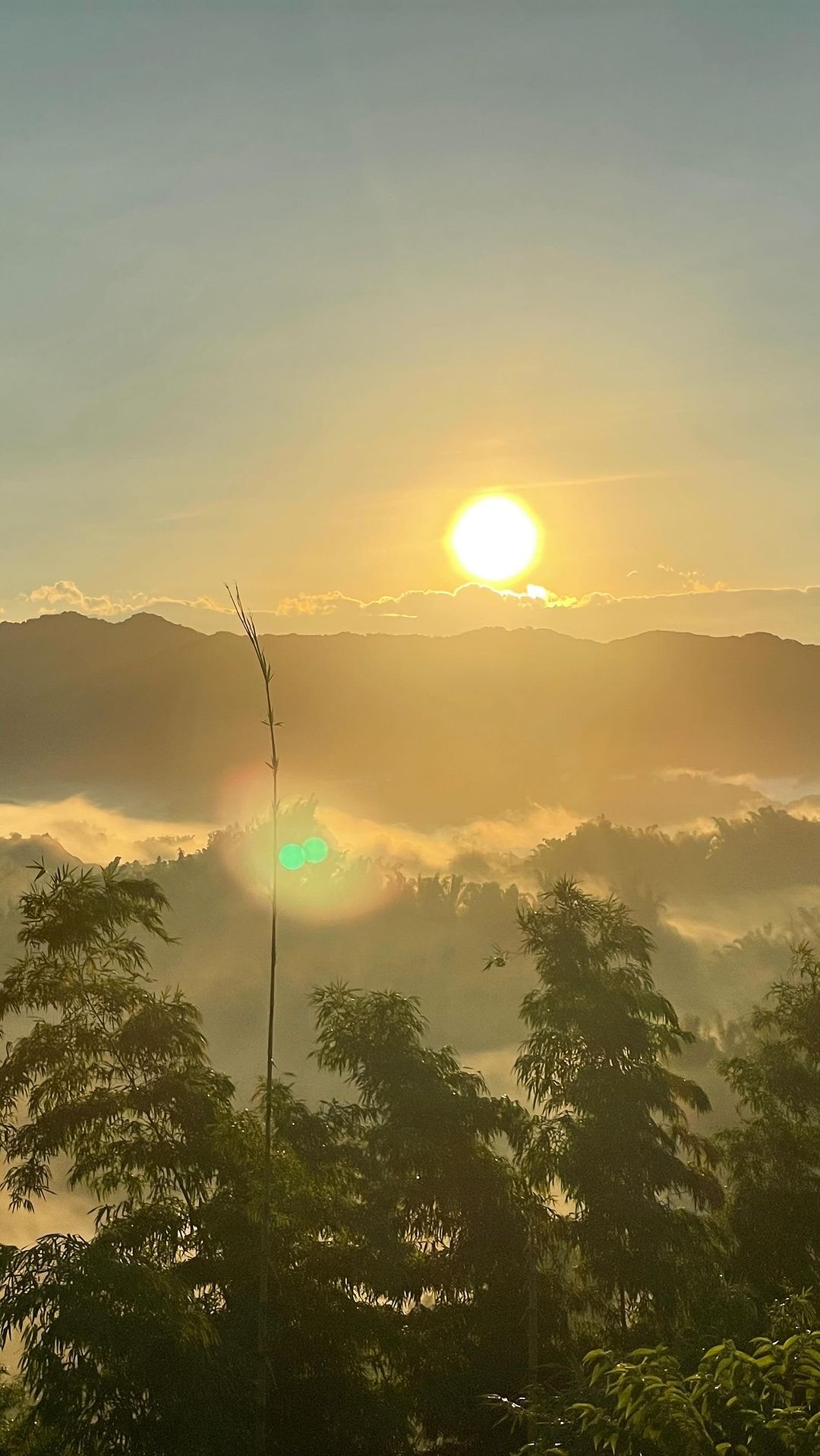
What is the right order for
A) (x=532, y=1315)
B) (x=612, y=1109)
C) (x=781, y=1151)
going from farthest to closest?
1. (x=781, y=1151)
2. (x=612, y=1109)
3. (x=532, y=1315)

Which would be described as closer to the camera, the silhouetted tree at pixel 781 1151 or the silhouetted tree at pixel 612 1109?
the silhouetted tree at pixel 612 1109

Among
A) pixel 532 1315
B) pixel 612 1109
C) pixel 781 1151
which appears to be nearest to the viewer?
pixel 532 1315

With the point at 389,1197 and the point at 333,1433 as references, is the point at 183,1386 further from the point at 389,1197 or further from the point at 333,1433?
the point at 389,1197

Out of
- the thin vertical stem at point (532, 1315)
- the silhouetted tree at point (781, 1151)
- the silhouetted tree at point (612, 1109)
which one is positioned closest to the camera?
the thin vertical stem at point (532, 1315)

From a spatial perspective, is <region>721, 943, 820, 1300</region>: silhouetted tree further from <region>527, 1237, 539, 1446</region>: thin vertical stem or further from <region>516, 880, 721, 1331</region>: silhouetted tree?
<region>527, 1237, 539, 1446</region>: thin vertical stem

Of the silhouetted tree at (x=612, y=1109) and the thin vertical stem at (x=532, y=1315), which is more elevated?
the silhouetted tree at (x=612, y=1109)

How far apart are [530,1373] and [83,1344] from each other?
6.59 m

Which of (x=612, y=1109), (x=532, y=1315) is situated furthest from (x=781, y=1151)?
(x=532, y=1315)

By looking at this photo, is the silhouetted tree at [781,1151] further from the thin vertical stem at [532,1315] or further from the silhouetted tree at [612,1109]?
the thin vertical stem at [532,1315]

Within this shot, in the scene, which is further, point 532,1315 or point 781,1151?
point 781,1151

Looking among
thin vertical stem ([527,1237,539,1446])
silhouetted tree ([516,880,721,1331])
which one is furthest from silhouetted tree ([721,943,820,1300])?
thin vertical stem ([527,1237,539,1446])

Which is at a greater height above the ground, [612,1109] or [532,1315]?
[612,1109]

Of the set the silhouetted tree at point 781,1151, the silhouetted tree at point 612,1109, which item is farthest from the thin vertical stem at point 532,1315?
the silhouetted tree at point 781,1151

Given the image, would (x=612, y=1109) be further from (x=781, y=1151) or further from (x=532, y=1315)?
(x=781, y=1151)
